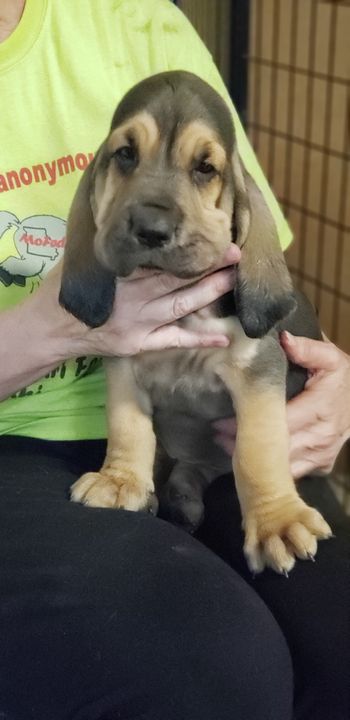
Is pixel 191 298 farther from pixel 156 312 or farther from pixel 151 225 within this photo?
pixel 151 225

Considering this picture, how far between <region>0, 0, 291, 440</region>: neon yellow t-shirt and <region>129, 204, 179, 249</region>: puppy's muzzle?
17.7 inches

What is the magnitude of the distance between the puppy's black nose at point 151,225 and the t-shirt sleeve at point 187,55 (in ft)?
1.77

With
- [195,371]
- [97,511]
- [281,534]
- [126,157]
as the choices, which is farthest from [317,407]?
[126,157]

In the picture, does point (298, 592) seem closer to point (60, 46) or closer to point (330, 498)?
point (60, 46)

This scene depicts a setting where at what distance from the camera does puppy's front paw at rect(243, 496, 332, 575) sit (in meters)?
1.47

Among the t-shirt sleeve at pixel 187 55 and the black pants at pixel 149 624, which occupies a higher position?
the t-shirt sleeve at pixel 187 55

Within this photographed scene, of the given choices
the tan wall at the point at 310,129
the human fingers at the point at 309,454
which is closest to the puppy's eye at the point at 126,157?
the human fingers at the point at 309,454

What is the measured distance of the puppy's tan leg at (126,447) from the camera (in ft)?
5.18

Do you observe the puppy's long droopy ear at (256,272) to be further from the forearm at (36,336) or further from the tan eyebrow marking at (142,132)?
the forearm at (36,336)

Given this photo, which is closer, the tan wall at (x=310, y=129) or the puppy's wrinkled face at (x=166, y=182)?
the puppy's wrinkled face at (x=166, y=182)

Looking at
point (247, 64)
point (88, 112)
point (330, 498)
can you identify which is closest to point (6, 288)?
point (88, 112)

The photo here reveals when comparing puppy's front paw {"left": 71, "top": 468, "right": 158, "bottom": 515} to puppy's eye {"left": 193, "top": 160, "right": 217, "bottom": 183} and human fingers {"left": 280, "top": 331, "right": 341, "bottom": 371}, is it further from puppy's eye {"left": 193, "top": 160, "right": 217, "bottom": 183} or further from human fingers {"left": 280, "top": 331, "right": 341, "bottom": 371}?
puppy's eye {"left": 193, "top": 160, "right": 217, "bottom": 183}

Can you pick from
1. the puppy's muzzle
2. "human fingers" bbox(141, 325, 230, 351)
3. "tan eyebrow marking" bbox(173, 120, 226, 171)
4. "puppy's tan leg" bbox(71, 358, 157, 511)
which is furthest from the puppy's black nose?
"puppy's tan leg" bbox(71, 358, 157, 511)

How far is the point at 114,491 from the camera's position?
5.15ft
